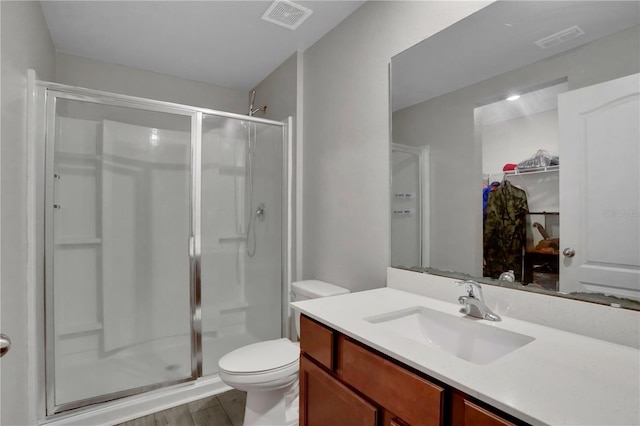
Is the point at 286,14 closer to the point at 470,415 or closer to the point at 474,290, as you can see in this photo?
the point at 474,290

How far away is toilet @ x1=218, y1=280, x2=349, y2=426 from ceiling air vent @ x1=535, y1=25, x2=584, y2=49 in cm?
176

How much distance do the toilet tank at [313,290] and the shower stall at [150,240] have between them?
16.5 inches

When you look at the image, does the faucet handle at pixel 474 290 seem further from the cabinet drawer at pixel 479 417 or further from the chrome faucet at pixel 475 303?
the cabinet drawer at pixel 479 417

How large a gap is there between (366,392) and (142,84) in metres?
3.11

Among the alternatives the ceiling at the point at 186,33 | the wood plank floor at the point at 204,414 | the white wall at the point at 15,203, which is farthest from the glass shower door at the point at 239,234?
the white wall at the point at 15,203

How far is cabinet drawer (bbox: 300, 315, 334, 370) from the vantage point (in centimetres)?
110

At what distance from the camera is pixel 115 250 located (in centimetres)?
220

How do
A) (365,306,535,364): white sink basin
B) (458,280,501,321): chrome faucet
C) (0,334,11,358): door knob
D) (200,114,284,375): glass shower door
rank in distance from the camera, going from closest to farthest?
(0,334,11,358): door knob
(365,306,535,364): white sink basin
(458,280,501,321): chrome faucet
(200,114,284,375): glass shower door

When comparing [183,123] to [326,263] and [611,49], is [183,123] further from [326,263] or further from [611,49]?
[611,49]

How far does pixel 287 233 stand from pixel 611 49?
2.09 metres

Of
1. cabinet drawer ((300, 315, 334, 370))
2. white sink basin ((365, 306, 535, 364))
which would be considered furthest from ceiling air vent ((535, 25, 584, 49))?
cabinet drawer ((300, 315, 334, 370))

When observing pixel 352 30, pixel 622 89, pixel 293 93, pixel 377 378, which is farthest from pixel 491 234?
pixel 293 93

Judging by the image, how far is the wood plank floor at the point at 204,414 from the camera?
185cm

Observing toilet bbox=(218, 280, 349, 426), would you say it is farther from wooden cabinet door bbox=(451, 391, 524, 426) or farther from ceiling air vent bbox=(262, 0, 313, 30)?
ceiling air vent bbox=(262, 0, 313, 30)
